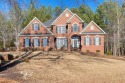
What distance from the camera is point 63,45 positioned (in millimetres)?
46188

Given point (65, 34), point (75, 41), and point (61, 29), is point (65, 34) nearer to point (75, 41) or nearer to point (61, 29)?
point (61, 29)

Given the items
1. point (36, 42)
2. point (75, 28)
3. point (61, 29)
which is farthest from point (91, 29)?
point (36, 42)

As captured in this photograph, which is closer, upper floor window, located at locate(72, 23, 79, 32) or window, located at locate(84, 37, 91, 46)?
window, located at locate(84, 37, 91, 46)

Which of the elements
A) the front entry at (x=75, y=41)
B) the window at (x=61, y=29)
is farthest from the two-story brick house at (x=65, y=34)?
the front entry at (x=75, y=41)

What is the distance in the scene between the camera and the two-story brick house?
44.8m

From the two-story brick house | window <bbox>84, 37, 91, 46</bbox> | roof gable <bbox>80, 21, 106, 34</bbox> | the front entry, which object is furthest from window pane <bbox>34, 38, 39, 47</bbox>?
window <bbox>84, 37, 91, 46</bbox>

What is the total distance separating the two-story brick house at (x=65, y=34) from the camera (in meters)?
44.8

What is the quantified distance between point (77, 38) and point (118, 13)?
30.2 feet

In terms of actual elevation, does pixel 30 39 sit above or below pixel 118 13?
below

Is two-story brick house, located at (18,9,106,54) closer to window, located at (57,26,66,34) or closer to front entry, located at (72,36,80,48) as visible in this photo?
window, located at (57,26,66,34)

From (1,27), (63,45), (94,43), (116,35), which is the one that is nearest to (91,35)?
(94,43)

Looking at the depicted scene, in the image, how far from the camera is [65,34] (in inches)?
1825

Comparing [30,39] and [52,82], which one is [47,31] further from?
[52,82]

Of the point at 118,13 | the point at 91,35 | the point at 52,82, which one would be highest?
the point at 118,13
